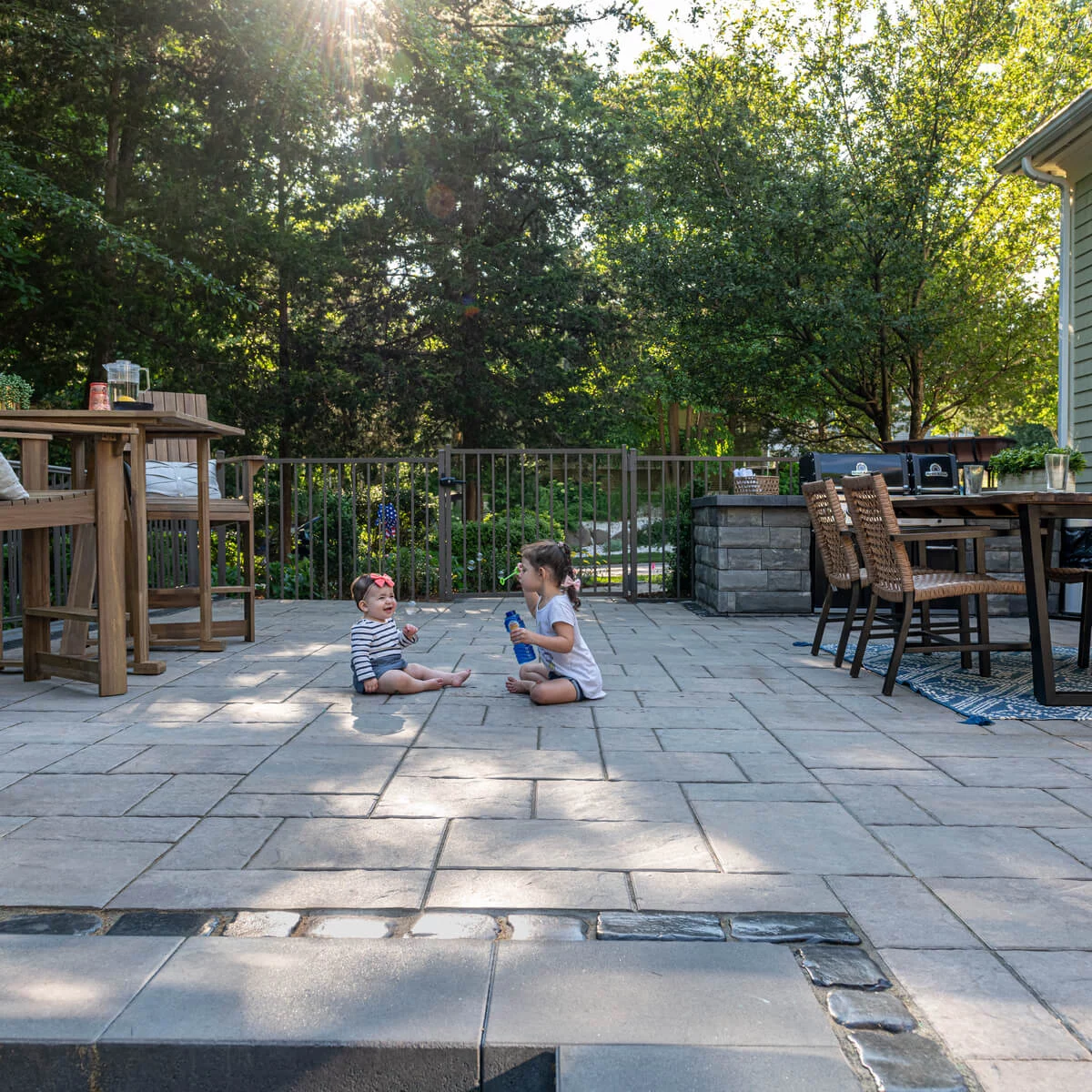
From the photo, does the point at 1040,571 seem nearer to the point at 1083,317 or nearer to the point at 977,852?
the point at 977,852

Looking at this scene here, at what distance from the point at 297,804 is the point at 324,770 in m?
0.36

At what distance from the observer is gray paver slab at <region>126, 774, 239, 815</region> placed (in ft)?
8.27

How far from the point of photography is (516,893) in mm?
1946

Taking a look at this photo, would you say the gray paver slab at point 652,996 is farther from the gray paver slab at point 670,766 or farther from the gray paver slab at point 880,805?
the gray paver slab at point 670,766

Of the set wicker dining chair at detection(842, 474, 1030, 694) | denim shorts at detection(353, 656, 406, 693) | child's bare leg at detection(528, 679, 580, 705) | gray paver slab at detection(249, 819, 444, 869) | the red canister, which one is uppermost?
the red canister

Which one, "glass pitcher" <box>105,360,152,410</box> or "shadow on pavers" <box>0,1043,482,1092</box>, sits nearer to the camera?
"shadow on pavers" <box>0,1043,482,1092</box>

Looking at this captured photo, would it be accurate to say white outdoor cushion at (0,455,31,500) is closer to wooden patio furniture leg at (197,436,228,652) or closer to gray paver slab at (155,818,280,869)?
wooden patio furniture leg at (197,436,228,652)

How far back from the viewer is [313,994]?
1495 mm

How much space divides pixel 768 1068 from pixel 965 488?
4260 millimetres

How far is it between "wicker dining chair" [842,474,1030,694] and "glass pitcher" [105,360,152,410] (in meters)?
3.47

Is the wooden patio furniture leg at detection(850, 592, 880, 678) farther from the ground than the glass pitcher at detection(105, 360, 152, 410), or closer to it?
closer to it

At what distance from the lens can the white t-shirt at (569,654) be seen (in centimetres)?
403

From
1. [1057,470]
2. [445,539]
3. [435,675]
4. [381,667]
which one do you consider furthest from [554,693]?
[445,539]

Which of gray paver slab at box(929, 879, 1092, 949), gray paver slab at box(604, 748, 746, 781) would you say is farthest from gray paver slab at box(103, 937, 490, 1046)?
gray paver slab at box(604, 748, 746, 781)
